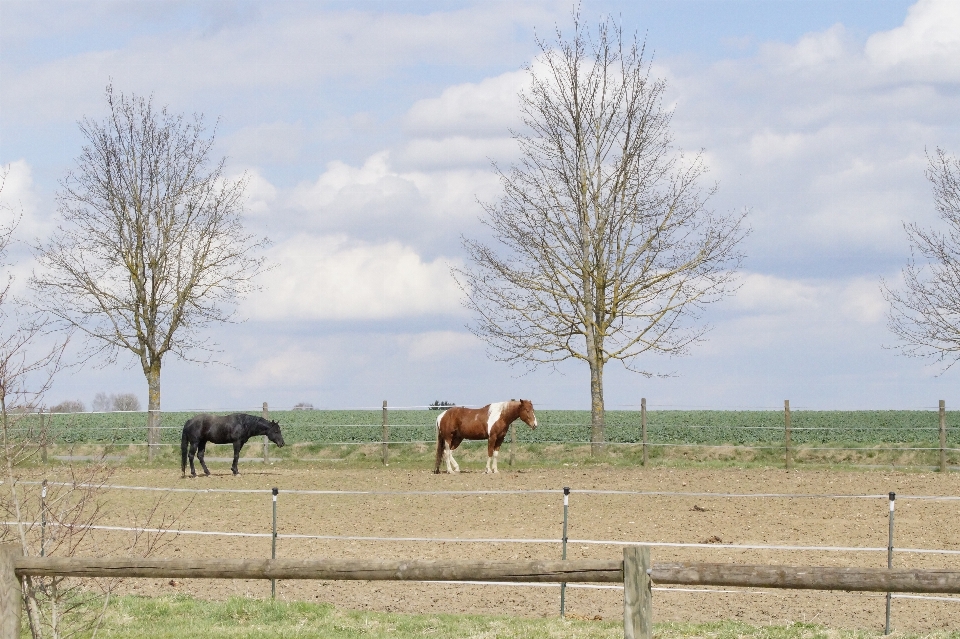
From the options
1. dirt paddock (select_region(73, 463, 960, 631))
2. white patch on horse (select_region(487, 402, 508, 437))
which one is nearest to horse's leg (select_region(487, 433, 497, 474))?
white patch on horse (select_region(487, 402, 508, 437))

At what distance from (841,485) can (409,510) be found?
8108mm

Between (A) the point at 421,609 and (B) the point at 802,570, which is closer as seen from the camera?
(B) the point at 802,570

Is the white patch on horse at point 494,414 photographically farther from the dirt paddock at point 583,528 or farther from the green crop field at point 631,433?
the green crop field at point 631,433

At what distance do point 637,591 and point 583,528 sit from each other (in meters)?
9.19

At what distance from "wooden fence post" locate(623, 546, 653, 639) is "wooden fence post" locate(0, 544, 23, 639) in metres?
4.17

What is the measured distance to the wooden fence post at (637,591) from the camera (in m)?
→ 6.91

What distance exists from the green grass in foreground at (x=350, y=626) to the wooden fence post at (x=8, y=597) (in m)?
2.51

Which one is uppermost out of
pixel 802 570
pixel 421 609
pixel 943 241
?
pixel 943 241

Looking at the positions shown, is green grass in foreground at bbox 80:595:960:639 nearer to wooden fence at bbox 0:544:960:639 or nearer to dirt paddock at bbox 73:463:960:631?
dirt paddock at bbox 73:463:960:631

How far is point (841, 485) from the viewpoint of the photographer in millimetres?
20312

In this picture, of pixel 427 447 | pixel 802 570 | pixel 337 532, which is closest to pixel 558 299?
pixel 427 447

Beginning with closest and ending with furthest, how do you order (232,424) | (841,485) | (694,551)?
(694,551)
(841,485)
(232,424)

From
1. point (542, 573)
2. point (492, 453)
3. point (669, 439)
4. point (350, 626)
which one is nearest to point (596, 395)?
point (492, 453)

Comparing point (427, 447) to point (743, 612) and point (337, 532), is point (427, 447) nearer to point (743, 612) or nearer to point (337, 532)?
point (337, 532)
